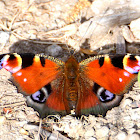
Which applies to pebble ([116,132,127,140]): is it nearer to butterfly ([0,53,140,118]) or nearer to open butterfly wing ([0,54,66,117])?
butterfly ([0,53,140,118])

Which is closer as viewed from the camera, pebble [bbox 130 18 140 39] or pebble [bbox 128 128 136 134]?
pebble [bbox 128 128 136 134]

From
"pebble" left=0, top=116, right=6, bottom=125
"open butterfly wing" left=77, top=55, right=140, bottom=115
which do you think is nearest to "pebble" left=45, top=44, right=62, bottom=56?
"open butterfly wing" left=77, top=55, right=140, bottom=115

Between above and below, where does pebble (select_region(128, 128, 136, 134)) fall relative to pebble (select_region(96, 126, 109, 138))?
above

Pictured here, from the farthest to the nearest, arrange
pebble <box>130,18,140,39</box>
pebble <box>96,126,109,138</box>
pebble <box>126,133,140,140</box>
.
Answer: pebble <box>130,18,140,39</box>, pebble <box>96,126,109,138</box>, pebble <box>126,133,140,140</box>

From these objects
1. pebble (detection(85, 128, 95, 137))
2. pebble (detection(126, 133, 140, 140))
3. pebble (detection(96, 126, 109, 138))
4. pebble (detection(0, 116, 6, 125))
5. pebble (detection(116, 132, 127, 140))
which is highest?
pebble (detection(0, 116, 6, 125))

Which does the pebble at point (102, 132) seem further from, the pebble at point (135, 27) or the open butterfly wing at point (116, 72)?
the pebble at point (135, 27)

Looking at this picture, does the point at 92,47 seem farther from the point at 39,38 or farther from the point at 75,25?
the point at 39,38

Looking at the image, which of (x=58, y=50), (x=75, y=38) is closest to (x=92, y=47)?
(x=75, y=38)

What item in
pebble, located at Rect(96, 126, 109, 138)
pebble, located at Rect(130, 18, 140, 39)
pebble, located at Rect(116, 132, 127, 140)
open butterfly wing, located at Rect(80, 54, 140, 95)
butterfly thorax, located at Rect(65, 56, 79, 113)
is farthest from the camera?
pebble, located at Rect(130, 18, 140, 39)
